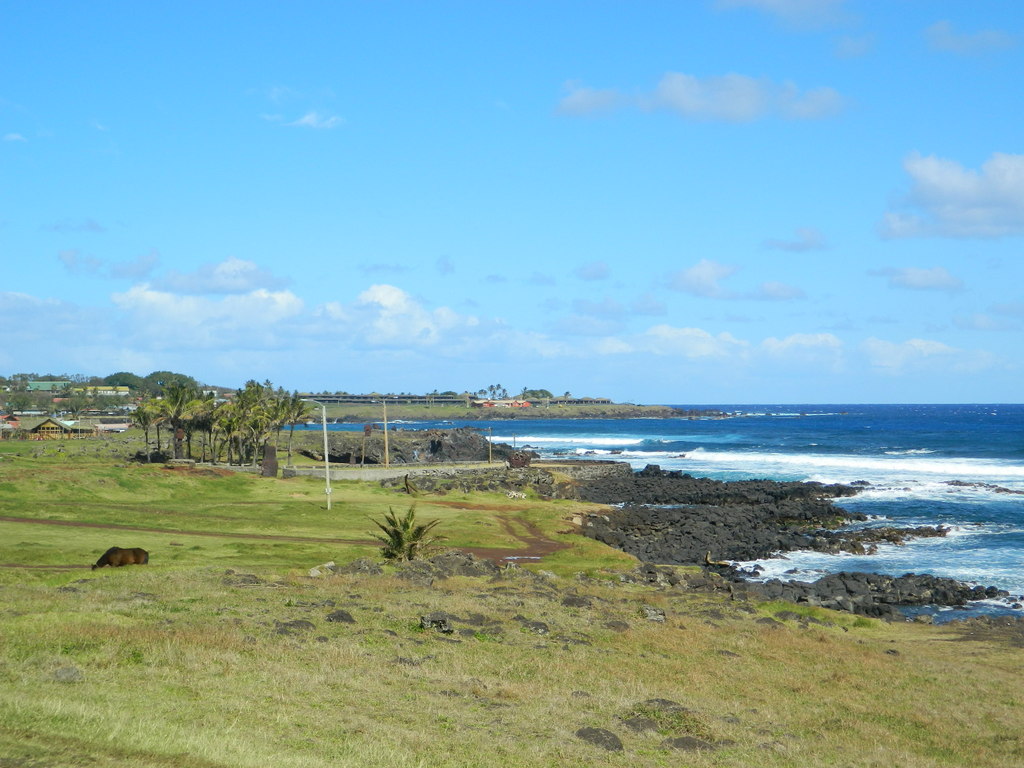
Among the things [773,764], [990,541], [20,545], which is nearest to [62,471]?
[20,545]

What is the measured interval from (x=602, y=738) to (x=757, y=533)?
172 feet

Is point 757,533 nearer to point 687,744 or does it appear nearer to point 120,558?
point 120,558

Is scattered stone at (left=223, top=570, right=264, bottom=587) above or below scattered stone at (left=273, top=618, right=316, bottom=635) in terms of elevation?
below

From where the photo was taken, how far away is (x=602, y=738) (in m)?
15.5

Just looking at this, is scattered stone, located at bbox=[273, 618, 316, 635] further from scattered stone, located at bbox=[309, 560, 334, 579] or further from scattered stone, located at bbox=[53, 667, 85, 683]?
scattered stone, located at bbox=[309, 560, 334, 579]

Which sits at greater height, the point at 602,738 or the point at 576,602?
the point at 602,738

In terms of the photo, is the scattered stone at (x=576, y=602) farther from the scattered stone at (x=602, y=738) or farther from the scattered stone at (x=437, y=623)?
the scattered stone at (x=602, y=738)

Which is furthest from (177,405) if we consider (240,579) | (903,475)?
(903,475)

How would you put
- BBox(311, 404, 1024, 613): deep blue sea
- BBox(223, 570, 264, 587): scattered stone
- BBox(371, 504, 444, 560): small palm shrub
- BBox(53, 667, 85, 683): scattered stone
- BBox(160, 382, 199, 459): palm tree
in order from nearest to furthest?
BBox(53, 667, 85, 683): scattered stone < BBox(223, 570, 264, 587): scattered stone < BBox(371, 504, 444, 560): small palm shrub < BBox(311, 404, 1024, 613): deep blue sea < BBox(160, 382, 199, 459): palm tree

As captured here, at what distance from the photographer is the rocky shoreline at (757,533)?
42.6 m

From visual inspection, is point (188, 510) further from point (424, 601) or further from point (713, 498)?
point (713, 498)

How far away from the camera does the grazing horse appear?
3045 centimetres

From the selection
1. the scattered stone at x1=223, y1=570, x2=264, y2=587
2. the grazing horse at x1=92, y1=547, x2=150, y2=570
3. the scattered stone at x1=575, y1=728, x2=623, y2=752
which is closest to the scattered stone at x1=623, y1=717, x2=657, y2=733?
the scattered stone at x1=575, y1=728, x2=623, y2=752

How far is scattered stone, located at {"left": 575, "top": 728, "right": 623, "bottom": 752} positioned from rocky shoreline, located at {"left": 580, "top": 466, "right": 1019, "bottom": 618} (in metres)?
25.0
